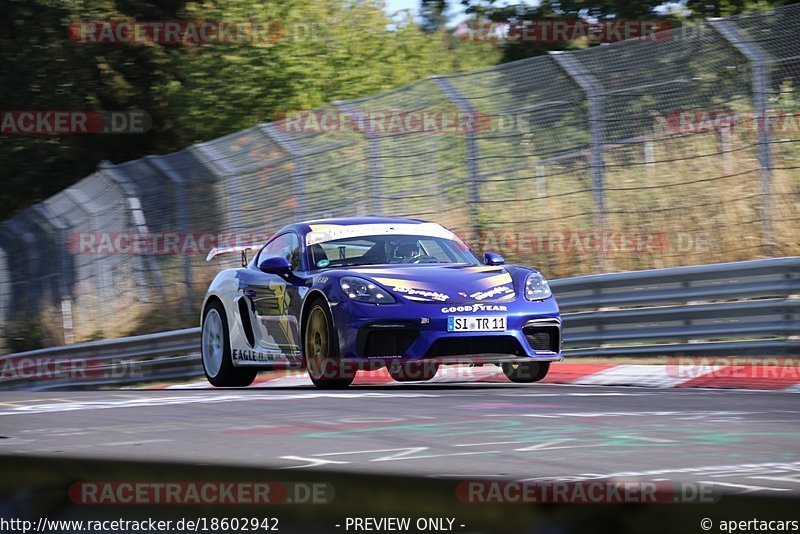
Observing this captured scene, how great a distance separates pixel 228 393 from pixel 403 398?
5.67 feet

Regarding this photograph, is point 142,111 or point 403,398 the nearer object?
point 403,398

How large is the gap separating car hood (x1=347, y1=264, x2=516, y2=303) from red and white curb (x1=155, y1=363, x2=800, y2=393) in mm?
1257

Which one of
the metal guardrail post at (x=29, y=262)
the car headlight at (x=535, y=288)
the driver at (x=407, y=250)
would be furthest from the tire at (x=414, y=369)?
the metal guardrail post at (x=29, y=262)

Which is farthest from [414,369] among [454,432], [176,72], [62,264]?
[176,72]

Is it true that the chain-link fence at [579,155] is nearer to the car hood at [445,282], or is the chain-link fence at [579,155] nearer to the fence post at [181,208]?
the fence post at [181,208]

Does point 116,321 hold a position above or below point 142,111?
below

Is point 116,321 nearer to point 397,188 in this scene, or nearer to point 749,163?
point 397,188

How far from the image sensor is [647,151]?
12.6 metres

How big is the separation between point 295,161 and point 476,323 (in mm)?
7163

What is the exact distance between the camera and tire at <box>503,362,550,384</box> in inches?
374

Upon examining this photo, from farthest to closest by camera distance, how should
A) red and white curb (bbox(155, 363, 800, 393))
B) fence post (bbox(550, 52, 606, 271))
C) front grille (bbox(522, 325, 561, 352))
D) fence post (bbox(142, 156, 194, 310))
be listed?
fence post (bbox(142, 156, 194, 310))
fence post (bbox(550, 52, 606, 271))
red and white curb (bbox(155, 363, 800, 393))
front grille (bbox(522, 325, 561, 352))

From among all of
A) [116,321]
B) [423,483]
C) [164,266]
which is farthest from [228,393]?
[116,321]

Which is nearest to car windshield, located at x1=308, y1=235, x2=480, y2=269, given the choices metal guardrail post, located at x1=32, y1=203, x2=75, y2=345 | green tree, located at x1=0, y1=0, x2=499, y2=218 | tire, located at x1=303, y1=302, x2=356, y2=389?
tire, located at x1=303, y1=302, x2=356, y2=389

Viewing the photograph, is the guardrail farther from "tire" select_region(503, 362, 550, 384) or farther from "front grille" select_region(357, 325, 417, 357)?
"front grille" select_region(357, 325, 417, 357)
